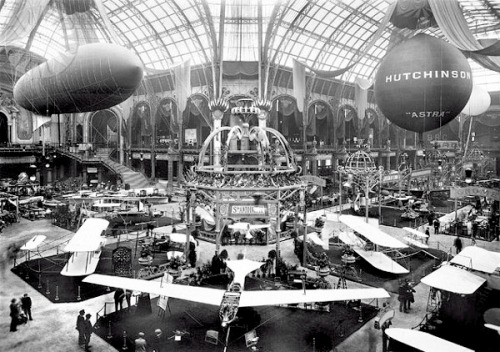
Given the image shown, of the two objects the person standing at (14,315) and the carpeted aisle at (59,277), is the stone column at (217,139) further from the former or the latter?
the person standing at (14,315)

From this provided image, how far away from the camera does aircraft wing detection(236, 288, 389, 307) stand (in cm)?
1294

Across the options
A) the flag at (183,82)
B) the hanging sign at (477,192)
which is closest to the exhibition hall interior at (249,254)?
the hanging sign at (477,192)

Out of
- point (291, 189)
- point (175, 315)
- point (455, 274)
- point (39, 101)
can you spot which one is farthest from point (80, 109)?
point (455, 274)

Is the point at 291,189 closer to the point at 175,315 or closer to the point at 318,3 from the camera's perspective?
the point at 175,315

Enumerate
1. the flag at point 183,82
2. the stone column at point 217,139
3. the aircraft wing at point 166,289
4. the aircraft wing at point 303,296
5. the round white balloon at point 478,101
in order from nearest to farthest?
the aircraft wing at point 303,296 → the aircraft wing at point 166,289 → the round white balloon at point 478,101 → the stone column at point 217,139 → the flag at point 183,82

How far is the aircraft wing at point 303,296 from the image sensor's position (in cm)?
1294

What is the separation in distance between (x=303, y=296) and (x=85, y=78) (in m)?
10.6

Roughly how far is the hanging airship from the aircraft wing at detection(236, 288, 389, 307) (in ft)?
28.5

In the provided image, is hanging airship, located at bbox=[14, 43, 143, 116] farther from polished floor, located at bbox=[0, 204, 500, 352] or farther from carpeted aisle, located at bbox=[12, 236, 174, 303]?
carpeted aisle, located at bbox=[12, 236, 174, 303]

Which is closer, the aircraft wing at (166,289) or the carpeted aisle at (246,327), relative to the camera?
the carpeted aisle at (246,327)

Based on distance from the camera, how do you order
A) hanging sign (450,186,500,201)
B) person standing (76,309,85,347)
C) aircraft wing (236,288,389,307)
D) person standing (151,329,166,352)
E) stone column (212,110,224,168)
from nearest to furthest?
1. person standing (151,329,166,352)
2. aircraft wing (236,288,389,307)
3. person standing (76,309,85,347)
4. hanging sign (450,186,500,201)
5. stone column (212,110,224,168)

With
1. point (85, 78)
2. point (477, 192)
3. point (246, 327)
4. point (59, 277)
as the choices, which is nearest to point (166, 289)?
point (246, 327)

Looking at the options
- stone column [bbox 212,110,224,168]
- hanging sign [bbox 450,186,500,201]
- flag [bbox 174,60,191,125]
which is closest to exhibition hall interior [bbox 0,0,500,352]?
hanging sign [bbox 450,186,500,201]

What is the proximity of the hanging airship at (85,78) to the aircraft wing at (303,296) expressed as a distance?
8676 mm
